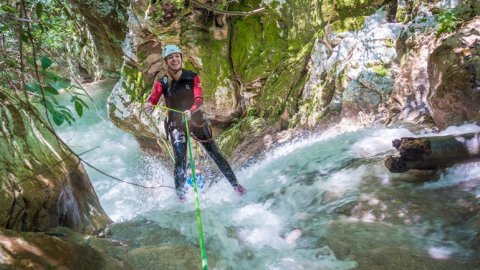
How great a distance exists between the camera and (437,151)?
138 inches

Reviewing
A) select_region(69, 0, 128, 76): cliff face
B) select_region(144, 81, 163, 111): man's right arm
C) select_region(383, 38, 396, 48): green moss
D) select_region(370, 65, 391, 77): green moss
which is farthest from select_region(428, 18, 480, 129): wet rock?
select_region(69, 0, 128, 76): cliff face

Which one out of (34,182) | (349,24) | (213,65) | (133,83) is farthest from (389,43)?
(133,83)

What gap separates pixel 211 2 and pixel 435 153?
8.04 metres

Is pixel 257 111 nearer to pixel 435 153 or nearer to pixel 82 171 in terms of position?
pixel 82 171

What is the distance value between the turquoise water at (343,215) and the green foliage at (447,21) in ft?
5.50

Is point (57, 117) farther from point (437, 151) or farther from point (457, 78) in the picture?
point (457, 78)

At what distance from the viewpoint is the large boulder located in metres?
3.30

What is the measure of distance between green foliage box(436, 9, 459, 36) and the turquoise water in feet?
5.50

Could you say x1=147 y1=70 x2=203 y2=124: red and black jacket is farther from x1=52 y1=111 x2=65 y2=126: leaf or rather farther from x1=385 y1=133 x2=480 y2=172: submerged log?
x1=52 y1=111 x2=65 y2=126: leaf

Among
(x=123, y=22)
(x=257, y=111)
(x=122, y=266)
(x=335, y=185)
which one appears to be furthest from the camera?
(x=123, y=22)

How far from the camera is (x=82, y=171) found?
5355mm

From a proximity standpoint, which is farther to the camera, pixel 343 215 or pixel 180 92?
pixel 180 92

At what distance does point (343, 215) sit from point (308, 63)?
5851 mm

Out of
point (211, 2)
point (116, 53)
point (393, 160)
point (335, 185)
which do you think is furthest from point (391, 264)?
point (116, 53)
